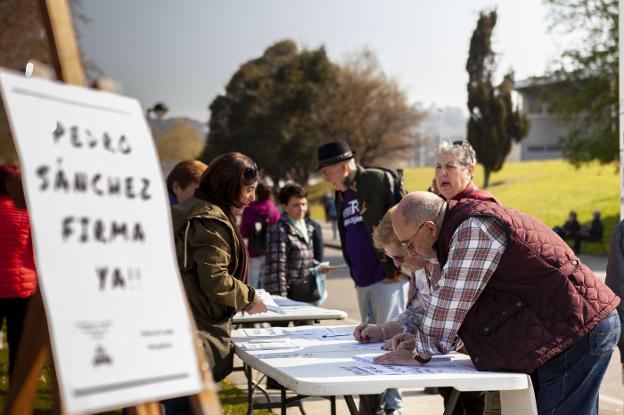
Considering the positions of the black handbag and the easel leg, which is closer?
the easel leg

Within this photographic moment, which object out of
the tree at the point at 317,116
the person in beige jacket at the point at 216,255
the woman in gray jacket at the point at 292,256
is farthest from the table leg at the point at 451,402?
the tree at the point at 317,116

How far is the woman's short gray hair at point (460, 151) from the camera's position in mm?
4570

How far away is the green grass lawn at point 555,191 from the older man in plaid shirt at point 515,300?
20.1 metres

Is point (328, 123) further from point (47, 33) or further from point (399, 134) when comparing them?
point (47, 33)

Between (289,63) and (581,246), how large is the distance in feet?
118

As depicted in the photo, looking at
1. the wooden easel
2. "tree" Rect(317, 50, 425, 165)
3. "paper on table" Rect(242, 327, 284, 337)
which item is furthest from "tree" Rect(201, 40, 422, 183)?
the wooden easel

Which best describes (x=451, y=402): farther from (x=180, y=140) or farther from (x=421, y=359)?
(x=180, y=140)

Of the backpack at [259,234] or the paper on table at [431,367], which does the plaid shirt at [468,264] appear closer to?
the paper on table at [431,367]

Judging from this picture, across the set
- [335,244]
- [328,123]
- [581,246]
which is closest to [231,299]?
[581,246]

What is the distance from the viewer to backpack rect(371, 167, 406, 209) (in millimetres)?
5598

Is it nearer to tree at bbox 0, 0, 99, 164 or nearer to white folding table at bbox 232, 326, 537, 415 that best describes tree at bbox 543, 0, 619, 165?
tree at bbox 0, 0, 99, 164

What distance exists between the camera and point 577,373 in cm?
308

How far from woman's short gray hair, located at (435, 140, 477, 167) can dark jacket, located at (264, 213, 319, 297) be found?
2.42m

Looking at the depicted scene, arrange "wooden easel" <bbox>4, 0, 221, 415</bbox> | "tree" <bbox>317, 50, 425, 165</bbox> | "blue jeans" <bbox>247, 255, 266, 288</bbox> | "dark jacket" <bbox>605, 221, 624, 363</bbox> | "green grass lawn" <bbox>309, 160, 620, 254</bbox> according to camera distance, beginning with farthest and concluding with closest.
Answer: "tree" <bbox>317, 50, 425, 165</bbox>
"green grass lawn" <bbox>309, 160, 620, 254</bbox>
"blue jeans" <bbox>247, 255, 266, 288</bbox>
"dark jacket" <bbox>605, 221, 624, 363</bbox>
"wooden easel" <bbox>4, 0, 221, 415</bbox>
